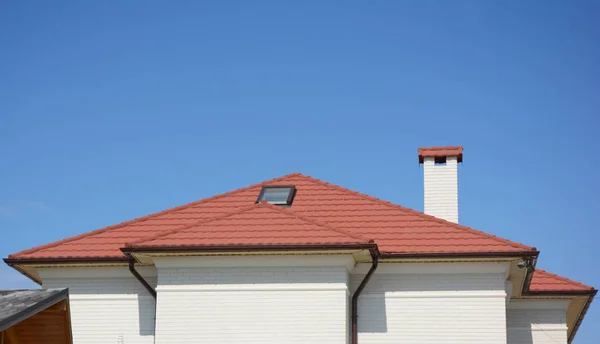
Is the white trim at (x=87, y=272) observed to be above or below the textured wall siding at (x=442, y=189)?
below

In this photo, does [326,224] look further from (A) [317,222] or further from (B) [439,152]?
(B) [439,152]

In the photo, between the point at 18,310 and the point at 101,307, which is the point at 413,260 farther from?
the point at 18,310

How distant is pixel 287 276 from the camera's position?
1934 cm

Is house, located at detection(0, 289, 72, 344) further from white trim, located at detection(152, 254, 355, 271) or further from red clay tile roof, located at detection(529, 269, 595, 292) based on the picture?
red clay tile roof, located at detection(529, 269, 595, 292)

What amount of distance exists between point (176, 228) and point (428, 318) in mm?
6067

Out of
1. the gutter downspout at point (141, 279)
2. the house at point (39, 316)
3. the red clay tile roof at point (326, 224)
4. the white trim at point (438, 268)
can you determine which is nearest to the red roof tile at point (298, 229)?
the red clay tile roof at point (326, 224)

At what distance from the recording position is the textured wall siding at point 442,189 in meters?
24.1

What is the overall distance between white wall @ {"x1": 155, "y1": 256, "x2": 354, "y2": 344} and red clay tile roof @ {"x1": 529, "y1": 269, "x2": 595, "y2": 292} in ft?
21.0

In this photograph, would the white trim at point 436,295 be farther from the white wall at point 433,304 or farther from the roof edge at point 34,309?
the roof edge at point 34,309

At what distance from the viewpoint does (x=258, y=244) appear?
62.5 ft

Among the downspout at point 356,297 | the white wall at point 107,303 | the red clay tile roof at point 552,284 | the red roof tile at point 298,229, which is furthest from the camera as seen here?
the red clay tile roof at point 552,284

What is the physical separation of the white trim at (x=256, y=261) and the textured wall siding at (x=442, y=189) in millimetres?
5156

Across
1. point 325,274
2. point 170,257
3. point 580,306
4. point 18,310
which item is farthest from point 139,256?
point 580,306

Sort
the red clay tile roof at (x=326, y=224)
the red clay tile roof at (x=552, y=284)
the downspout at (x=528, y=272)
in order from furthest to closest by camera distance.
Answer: the red clay tile roof at (x=552, y=284) → the red clay tile roof at (x=326, y=224) → the downspout at (x=528, y=272)
